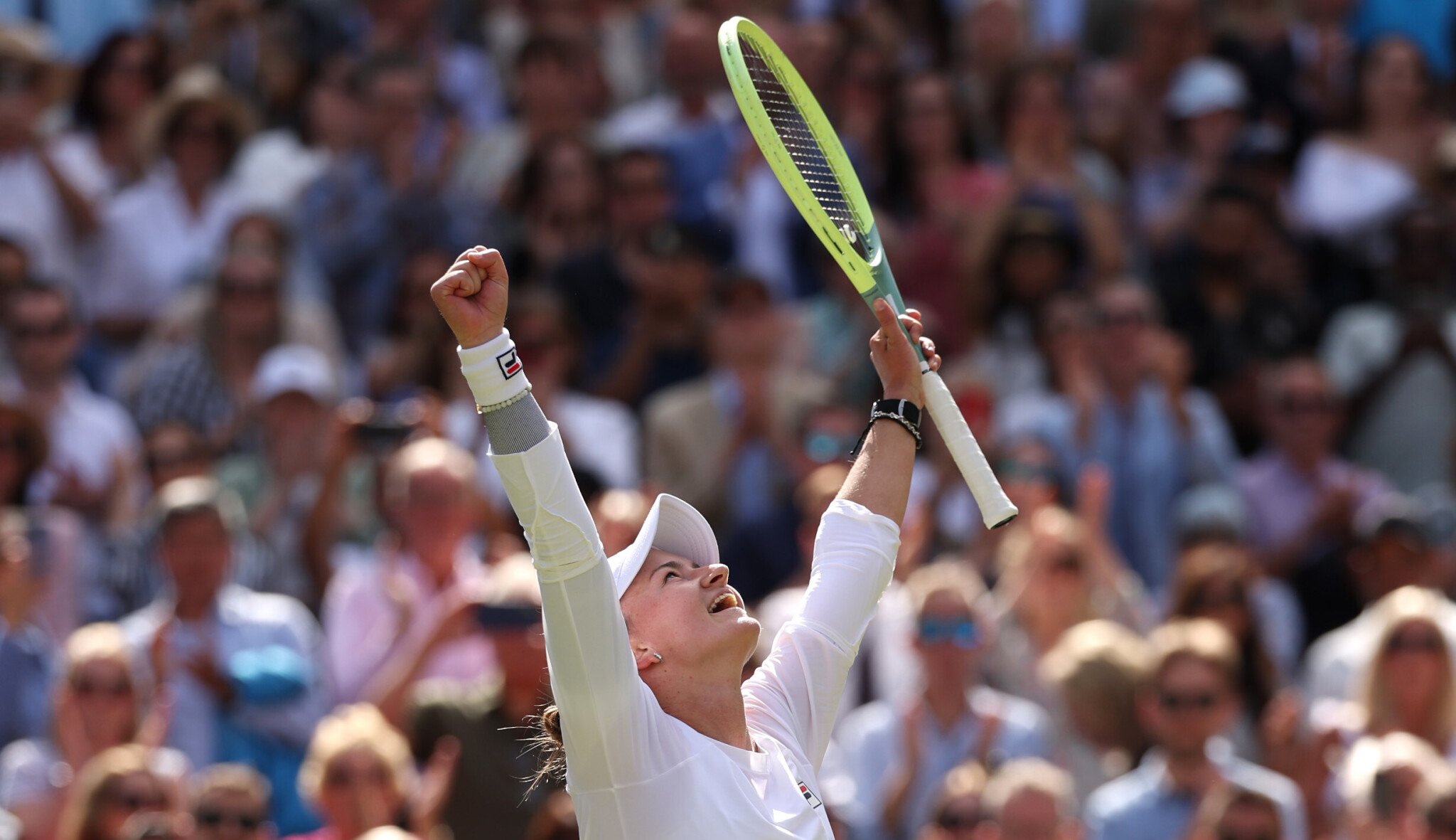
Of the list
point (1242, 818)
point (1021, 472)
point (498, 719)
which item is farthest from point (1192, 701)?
point (498, 719)

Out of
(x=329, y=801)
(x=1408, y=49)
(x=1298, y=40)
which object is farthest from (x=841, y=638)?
(x=1298, y=40)

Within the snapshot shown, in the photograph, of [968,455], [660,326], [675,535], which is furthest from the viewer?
[660,326]

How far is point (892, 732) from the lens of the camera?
733 centimetres

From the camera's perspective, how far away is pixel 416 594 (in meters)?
7.83

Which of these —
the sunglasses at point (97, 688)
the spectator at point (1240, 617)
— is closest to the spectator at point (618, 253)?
the spectator at point (1240, 617)

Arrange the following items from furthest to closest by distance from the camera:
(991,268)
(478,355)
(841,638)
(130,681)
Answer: (991,268), (130,681), (841,638), (478,355)

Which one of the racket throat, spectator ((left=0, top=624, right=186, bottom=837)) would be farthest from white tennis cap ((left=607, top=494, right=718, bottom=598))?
spectator ((left=0, top=624, right=186, bottom=837))

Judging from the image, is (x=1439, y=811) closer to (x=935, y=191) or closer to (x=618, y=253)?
(x=935, y=191)

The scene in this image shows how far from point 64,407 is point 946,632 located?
407 cm

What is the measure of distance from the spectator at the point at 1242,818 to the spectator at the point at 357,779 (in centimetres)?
257

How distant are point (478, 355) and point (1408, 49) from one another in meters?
8.50

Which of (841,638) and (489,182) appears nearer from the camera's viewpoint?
(841,638)

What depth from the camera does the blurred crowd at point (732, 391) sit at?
718cm

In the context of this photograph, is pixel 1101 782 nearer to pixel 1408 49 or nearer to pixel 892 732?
pixel 892 732
